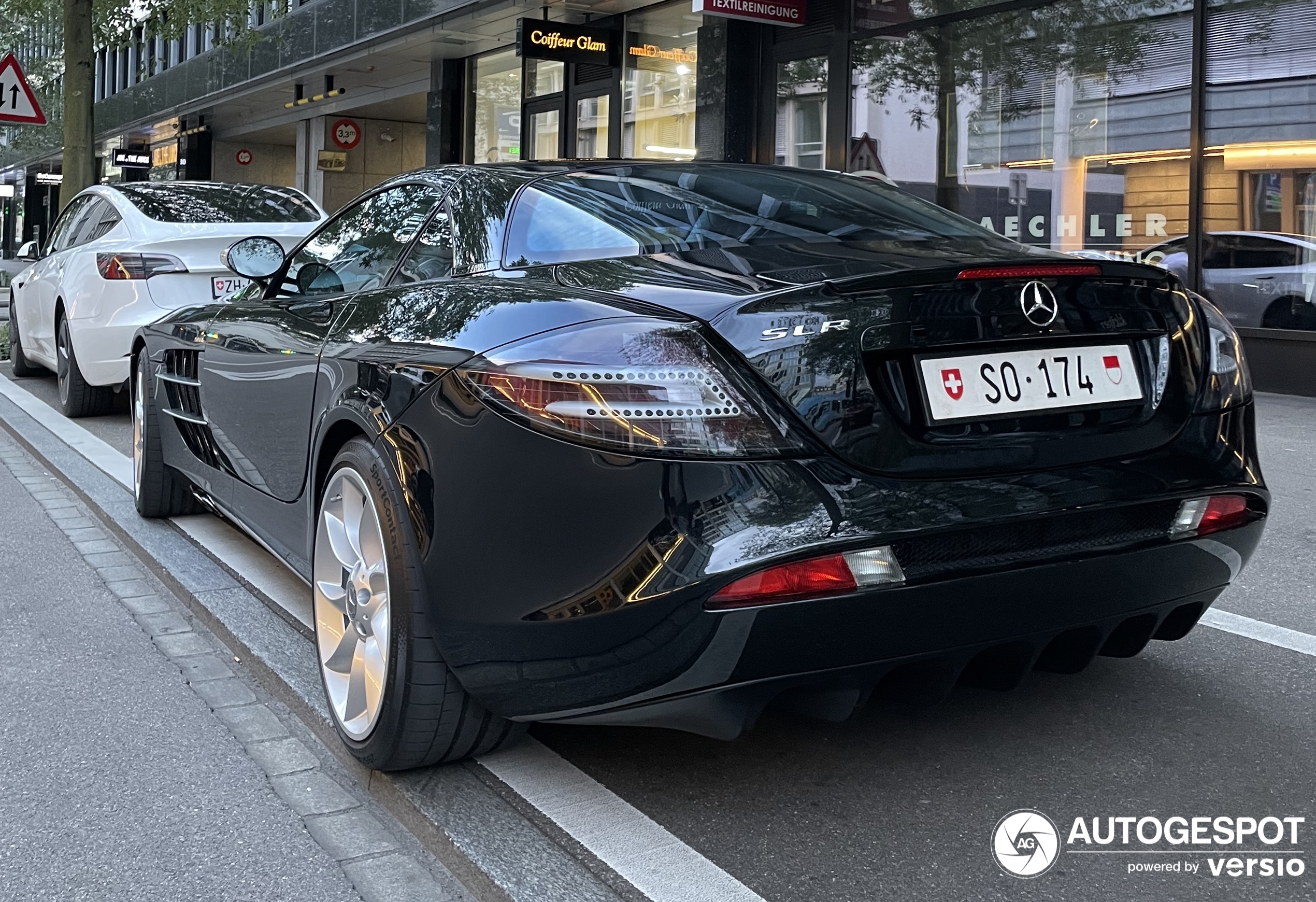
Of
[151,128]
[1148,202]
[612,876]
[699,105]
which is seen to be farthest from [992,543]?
[151,128]

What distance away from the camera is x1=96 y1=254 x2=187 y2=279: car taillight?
26.4 feet

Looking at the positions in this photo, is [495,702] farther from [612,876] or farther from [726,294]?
[726,294]

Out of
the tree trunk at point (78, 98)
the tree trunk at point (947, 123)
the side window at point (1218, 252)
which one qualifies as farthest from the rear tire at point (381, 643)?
the tree trunk at point (78, 98)

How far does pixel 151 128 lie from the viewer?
37000mm

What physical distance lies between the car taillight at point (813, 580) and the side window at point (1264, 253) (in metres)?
8.17

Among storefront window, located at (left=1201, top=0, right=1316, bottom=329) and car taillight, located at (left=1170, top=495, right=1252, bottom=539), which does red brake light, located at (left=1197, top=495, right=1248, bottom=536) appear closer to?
car taillight, located at (left=1170, top=495, right=1252, bottom=539)

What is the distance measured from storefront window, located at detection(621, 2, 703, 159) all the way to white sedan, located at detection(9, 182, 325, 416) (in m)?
7.16

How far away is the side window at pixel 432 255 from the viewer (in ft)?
10.8

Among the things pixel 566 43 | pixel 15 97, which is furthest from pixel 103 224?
pixel 566 43

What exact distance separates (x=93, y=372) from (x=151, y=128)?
31365 mm

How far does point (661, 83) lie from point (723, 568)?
48.4ft

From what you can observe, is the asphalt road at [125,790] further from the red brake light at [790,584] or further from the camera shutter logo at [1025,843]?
the camera shutter logo at [1025,843]

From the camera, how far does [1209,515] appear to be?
9.27 feet

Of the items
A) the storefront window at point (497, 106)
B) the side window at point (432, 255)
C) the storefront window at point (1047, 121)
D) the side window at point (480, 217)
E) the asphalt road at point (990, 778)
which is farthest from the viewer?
the storefront window at point (497, 106)
